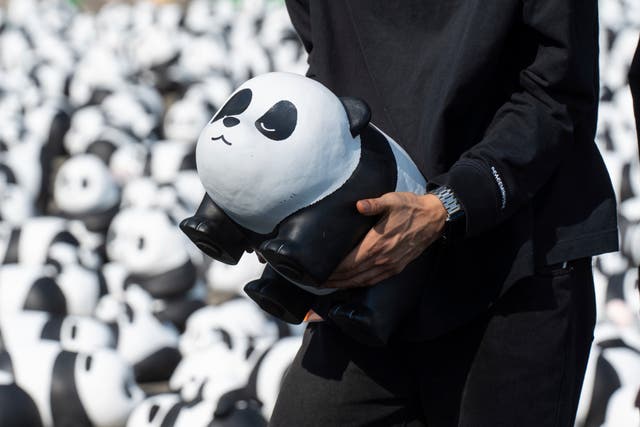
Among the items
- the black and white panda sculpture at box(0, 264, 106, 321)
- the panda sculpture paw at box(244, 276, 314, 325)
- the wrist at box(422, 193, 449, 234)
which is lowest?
the black and white panda sculpture at box(0, 264, 106, 321)

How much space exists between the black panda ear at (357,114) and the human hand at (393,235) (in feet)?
0.39

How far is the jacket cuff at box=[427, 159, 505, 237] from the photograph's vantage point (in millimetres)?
Result: 1565

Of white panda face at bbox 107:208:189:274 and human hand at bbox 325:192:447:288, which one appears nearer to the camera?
human hand at bbox 325:192:447:288

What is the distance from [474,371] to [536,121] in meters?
0.38

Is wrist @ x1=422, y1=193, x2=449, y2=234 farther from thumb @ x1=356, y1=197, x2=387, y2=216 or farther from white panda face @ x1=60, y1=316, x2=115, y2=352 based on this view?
white panda face @ x1=60, y1=316, x2=115, y2=352

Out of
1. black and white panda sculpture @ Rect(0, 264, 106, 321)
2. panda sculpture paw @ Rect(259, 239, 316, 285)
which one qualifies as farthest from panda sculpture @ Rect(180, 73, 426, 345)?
black and white panda sculpture @ Rect(0, 264, 106, 321)

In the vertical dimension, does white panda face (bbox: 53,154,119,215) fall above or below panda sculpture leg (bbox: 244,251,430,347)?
below

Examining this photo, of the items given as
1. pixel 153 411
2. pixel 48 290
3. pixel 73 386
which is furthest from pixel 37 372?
pixel 48 290

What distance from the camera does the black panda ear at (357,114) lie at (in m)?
1.60

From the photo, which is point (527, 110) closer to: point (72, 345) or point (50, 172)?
point (72, 345)

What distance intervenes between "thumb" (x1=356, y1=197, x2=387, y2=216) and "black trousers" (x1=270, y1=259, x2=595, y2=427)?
0.26 metres

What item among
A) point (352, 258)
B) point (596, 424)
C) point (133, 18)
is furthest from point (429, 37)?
point (133, 18)

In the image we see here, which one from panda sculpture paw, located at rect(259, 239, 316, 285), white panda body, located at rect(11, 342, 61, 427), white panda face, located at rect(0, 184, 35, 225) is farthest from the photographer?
white panda face, located at rect(0, 184, 35, 225)

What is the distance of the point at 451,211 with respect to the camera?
61.8 inches
